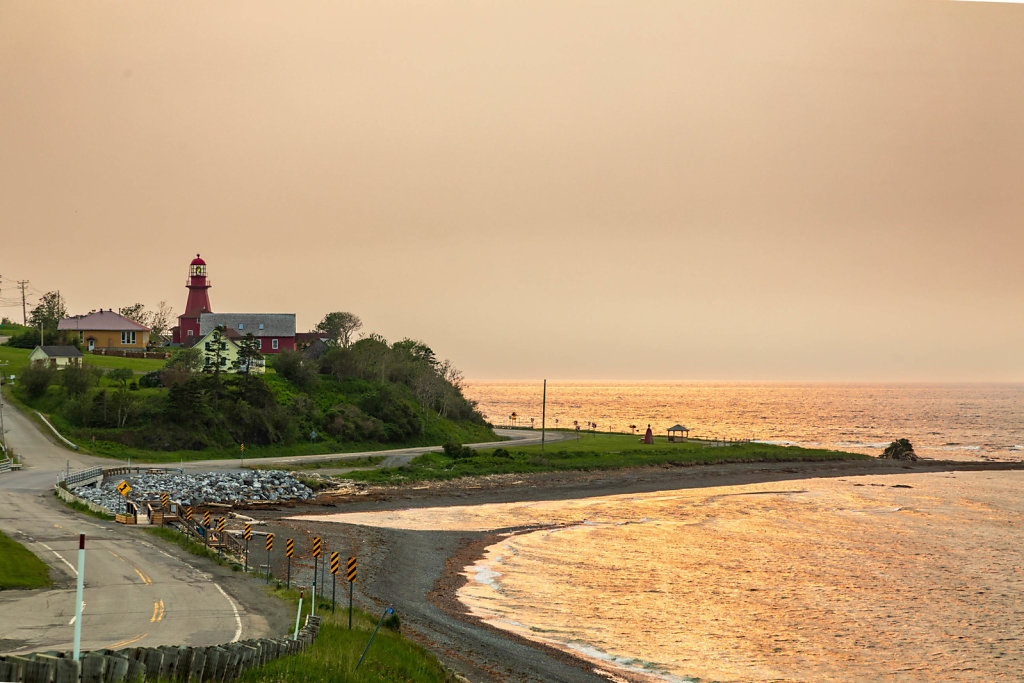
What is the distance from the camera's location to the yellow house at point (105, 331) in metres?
110

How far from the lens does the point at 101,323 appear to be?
112125 millimetres

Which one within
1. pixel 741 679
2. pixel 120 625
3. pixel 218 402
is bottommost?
pixel 741 679

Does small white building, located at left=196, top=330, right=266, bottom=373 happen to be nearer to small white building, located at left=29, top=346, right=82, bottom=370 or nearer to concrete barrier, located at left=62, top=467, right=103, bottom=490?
small white building, located at left=29, top=346, right=82, bottom=370

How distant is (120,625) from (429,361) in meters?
86.8

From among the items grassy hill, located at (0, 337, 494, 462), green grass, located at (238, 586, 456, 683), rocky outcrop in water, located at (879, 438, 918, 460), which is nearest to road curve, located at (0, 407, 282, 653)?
green grass, located at (238, 586, 456, 683)

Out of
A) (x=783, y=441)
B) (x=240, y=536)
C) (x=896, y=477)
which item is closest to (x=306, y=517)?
(x=240, y=536)

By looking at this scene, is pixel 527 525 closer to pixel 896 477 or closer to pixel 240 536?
pixel 240 536

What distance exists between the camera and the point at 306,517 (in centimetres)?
4747

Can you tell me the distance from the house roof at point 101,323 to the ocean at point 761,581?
7495cm

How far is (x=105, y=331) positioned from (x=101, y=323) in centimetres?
159

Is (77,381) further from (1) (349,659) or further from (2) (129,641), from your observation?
(1) (349,659)

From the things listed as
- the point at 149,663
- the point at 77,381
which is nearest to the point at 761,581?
the point at 149,663

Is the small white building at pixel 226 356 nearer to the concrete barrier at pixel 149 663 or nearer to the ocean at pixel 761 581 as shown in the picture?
the ocean at pixel 761 581

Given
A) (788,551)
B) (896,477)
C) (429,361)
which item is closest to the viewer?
(788,551)
